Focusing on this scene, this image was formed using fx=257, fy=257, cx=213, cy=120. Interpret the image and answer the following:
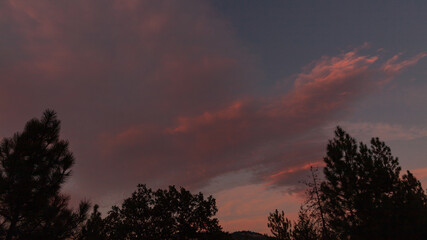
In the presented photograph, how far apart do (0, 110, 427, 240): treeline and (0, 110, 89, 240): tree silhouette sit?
37 mm

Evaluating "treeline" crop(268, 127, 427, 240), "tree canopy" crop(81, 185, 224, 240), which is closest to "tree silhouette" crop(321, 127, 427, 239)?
"treeline" crop(268, 127, 427, 240)

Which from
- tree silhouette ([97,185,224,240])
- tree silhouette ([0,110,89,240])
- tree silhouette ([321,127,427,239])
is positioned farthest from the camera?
tree silhouette ([97,185,224,240])

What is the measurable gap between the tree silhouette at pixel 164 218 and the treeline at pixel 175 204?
10 centimetres

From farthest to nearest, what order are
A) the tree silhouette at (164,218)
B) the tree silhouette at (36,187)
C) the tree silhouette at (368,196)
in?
the tree silhouette at (164,218)
the tree silhouette at (368,196)
the tree silhouette at (36,187)

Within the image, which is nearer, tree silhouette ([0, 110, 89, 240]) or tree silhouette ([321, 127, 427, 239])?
tree silhouette ([0, 110, 89, 240])

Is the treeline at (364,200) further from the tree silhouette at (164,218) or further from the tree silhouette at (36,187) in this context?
the tree silhouette at (36,187)

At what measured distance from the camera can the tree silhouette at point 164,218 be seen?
2797cm

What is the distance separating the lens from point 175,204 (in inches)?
1148

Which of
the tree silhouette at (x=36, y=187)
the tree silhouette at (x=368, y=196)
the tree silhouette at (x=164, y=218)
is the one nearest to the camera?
the tree silhouette at (x=36, y=187)

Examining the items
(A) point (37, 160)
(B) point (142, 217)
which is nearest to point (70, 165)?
(A) point (37, 160)

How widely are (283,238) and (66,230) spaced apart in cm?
1831

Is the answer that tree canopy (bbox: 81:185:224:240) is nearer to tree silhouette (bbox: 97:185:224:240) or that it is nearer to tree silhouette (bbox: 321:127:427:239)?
tree silhouette (bbox: 97:185:224:240)

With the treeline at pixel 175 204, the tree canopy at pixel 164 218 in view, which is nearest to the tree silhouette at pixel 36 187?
the treeline at pixel 175 204

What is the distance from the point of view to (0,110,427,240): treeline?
488 inches
